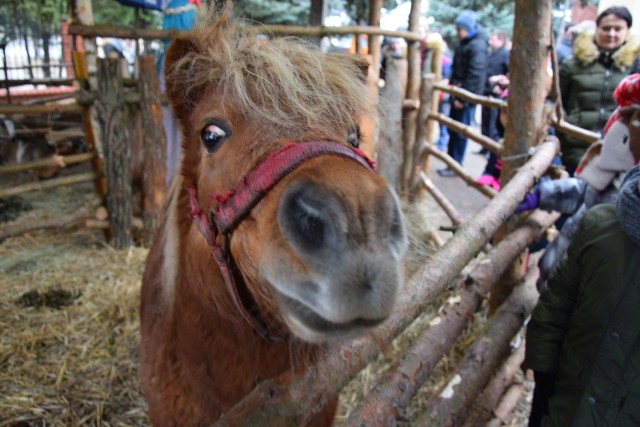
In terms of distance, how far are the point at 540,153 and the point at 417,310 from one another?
1821 millimetres

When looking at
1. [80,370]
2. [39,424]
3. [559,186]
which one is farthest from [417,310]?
[80,370]

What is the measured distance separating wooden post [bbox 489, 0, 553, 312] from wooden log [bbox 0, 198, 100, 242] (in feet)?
15.5

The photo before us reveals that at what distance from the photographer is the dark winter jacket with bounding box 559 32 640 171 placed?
3949mm

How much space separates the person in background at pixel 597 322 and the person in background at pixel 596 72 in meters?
2.44

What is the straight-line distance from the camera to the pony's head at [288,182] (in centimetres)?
99

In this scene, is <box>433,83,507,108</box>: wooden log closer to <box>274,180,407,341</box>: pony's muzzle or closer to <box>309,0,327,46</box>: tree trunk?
<box>309,0,327,46</box>: tree trunk

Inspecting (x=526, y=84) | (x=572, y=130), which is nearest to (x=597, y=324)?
(x=526, y=84)

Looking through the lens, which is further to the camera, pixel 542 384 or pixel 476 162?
pixel 476 162

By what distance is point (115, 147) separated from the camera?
16.4 feet

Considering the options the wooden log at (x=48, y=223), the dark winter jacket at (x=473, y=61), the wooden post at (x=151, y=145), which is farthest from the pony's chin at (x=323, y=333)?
the dark winter jacket at (x=473, y=61)

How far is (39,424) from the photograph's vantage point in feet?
8.86

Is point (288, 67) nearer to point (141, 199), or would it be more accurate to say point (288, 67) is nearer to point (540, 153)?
point (540, 153)

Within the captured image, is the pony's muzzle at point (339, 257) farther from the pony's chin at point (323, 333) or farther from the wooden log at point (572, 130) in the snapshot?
the wooden log at point (572, 130)

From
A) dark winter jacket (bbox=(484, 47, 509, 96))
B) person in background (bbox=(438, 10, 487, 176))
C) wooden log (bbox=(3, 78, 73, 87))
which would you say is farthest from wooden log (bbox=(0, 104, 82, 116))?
dark winter jacket (bbox=(484, 47, 509, 96))
